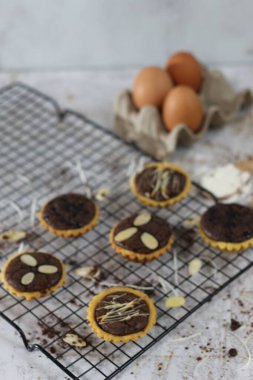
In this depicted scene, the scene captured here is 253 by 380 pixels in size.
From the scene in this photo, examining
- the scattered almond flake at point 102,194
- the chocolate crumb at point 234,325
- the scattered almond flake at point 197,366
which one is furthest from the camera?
the scattered almond flake at point 102,194

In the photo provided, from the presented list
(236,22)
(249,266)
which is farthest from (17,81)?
(249,266)

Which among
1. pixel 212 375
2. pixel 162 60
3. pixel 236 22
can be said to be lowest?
pixel 212 375

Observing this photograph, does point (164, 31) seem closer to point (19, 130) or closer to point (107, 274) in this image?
point (19, 130)

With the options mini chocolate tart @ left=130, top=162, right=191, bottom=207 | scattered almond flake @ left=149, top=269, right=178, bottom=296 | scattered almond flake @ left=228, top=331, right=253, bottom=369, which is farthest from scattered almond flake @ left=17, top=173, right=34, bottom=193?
scattered almond flake @ left=228, top=331, right=253, bottom=369

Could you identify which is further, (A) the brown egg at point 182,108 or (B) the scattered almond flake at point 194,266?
(A) the brown egg at point 182,108

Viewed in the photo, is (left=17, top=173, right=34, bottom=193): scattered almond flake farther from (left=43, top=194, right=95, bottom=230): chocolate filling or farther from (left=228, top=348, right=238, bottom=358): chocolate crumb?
(left=228, top=348, right=238, bottom=358): chocolate crumb

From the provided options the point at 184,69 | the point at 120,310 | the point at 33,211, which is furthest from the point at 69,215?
the point at 184,69

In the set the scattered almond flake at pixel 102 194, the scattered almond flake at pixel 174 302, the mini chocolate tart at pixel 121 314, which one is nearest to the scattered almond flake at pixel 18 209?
the scattered almond flake at pixel 102 194

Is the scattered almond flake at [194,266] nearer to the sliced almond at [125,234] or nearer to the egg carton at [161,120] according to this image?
the sliced almond at [125,234]
